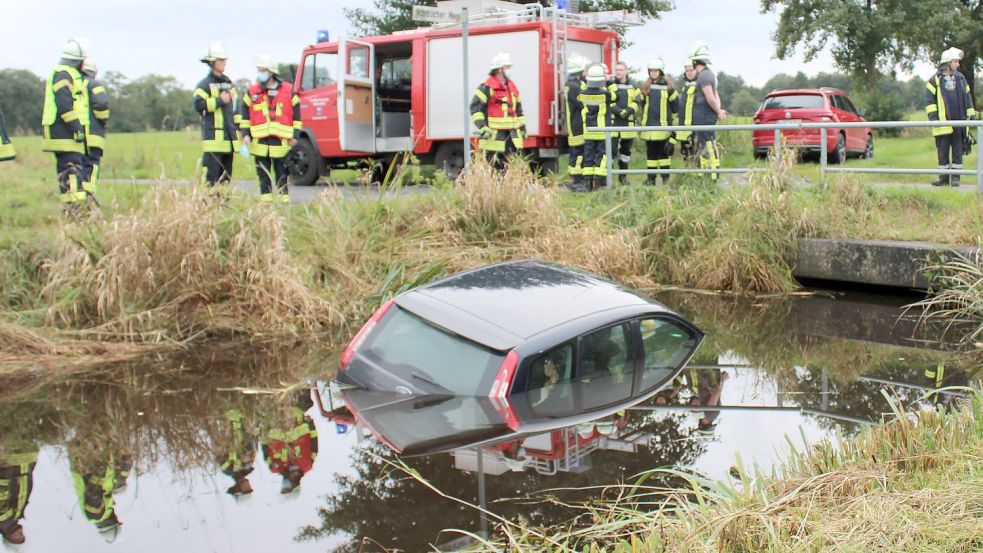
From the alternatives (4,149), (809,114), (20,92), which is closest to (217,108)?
(4,149)

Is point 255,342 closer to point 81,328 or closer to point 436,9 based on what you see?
Result: point 81,328

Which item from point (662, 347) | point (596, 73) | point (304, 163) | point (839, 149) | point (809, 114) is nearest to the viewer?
point (662, 347)

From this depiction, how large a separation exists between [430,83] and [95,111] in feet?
18.2

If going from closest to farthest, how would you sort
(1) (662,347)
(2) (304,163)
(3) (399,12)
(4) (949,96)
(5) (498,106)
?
1. (1) (662,347)
2. (4) (949,96)
3. (5) (498,106)
4. (2) (304,163)
5. (3) (399,12)

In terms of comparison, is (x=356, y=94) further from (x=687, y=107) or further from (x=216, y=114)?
(x=687, y=107)

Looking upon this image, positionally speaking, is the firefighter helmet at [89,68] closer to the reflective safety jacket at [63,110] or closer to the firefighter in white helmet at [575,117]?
A: the reflective safety jacket at [63,110]

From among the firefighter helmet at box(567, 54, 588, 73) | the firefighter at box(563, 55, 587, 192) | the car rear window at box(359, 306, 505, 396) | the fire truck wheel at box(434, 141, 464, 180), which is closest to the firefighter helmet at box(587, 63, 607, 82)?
the firefighter at box(563, 55, 587, 192)

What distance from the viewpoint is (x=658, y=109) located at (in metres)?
14.2

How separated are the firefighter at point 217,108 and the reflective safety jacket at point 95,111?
1009 millimetres

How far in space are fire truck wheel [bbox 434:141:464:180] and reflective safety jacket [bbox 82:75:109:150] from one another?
5.62m

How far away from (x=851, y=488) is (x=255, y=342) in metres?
5.43

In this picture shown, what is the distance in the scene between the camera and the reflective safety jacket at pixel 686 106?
44.3 feet

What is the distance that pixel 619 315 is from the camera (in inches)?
249

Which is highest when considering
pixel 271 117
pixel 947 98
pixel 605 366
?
pixel 947 98
